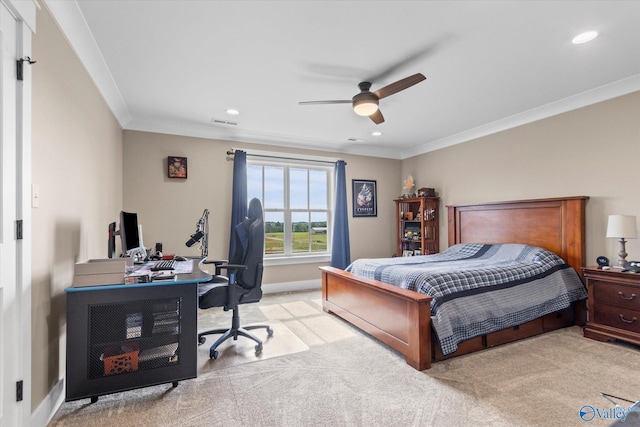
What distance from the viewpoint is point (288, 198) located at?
532 centimetres

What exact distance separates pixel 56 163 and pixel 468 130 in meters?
4.87

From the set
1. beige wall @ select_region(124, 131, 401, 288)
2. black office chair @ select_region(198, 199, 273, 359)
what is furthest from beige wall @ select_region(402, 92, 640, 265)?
black office chair @ select_region(198, 199, 273, 359)

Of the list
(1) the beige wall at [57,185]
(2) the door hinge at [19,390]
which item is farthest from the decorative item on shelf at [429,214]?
(2) the door hinge at [19,390]

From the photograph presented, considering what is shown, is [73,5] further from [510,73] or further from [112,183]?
[510,73]

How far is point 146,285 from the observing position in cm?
210

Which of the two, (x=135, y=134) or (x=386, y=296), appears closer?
(x=386, y=296)

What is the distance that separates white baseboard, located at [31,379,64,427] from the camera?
1716 mm

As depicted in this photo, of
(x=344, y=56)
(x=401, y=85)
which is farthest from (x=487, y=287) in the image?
(x=344, y=56)

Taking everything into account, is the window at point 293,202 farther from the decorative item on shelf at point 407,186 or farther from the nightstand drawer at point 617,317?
the nightstand drawer at point 617,317

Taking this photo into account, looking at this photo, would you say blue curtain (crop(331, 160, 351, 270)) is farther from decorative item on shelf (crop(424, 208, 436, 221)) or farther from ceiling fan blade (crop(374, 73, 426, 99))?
ceiling fan blade (crop(374, 73, 426, 99))

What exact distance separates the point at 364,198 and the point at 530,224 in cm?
263

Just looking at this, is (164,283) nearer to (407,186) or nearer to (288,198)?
(288,198)

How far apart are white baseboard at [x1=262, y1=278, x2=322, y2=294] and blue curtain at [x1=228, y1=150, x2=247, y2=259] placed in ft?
2.87

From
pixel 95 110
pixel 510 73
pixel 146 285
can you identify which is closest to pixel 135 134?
pixel 95 110
